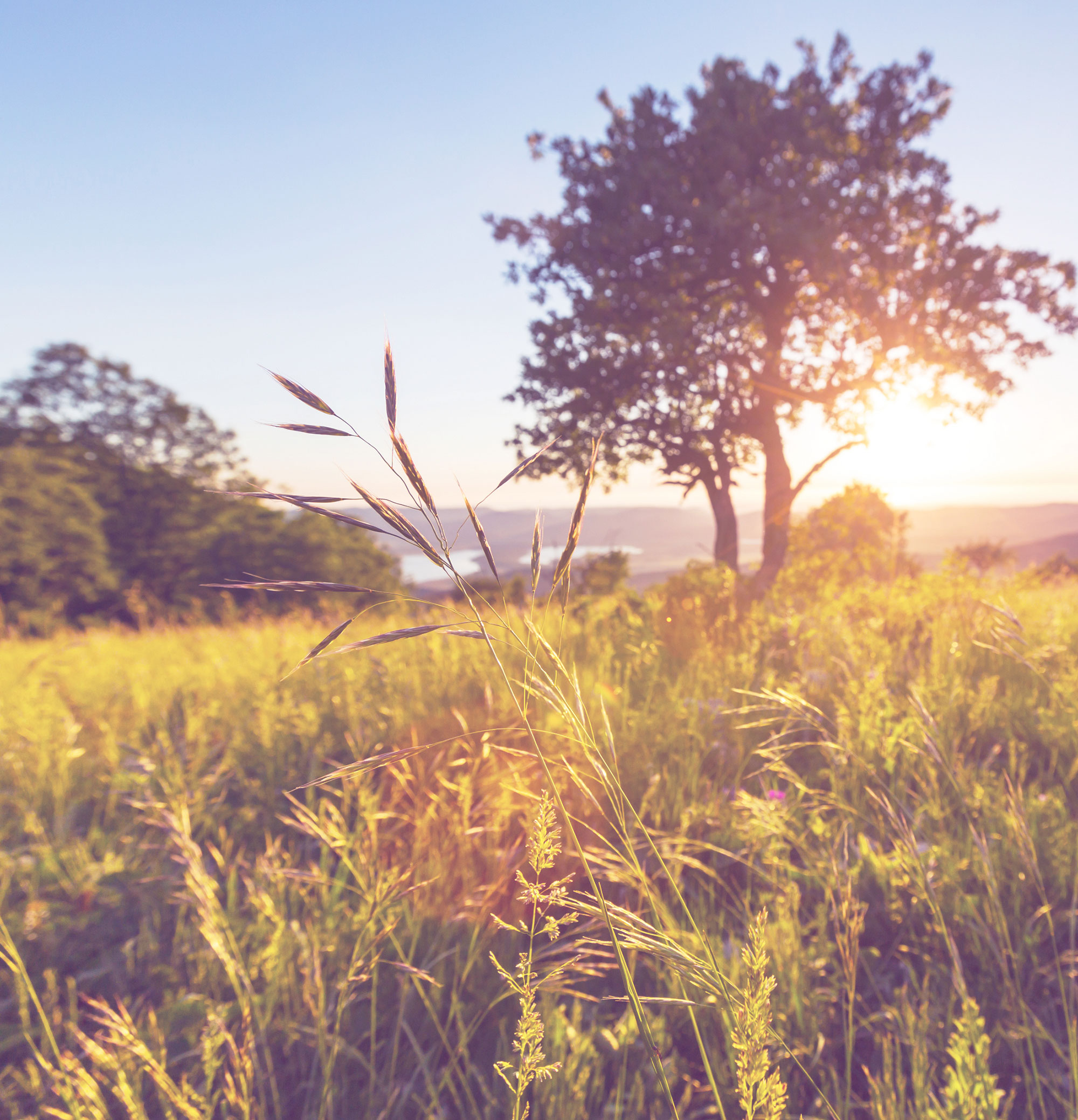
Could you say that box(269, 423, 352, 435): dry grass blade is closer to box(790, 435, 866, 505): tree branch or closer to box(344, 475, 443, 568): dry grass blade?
box(344, 475, 443, 568): dry grass blade

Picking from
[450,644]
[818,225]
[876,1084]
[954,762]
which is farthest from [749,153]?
[876,1084]

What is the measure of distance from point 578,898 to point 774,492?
43.1 feet

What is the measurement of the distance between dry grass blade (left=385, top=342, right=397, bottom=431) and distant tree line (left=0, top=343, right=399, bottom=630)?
2125cm

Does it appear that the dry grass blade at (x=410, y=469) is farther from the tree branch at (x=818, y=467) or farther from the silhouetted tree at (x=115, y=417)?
the silhouetted tree at (x=115, y=417)

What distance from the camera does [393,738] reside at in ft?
8.37

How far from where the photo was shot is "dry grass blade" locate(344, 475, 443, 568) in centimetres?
69

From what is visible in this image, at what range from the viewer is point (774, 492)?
13.2 meters

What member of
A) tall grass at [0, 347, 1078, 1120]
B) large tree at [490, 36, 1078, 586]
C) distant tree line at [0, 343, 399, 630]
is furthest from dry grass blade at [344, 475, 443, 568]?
distant tree line at [0, 343, 399, 630]

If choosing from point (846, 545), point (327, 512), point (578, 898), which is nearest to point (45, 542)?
point (846, 545)

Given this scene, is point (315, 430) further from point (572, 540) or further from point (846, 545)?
point (846, 545)

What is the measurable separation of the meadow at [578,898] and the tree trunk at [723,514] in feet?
35.7

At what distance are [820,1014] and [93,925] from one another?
216 cm

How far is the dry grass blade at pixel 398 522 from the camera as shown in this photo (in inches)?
27.3

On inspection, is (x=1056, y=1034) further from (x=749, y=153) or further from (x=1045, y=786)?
(x=749, y=153)
